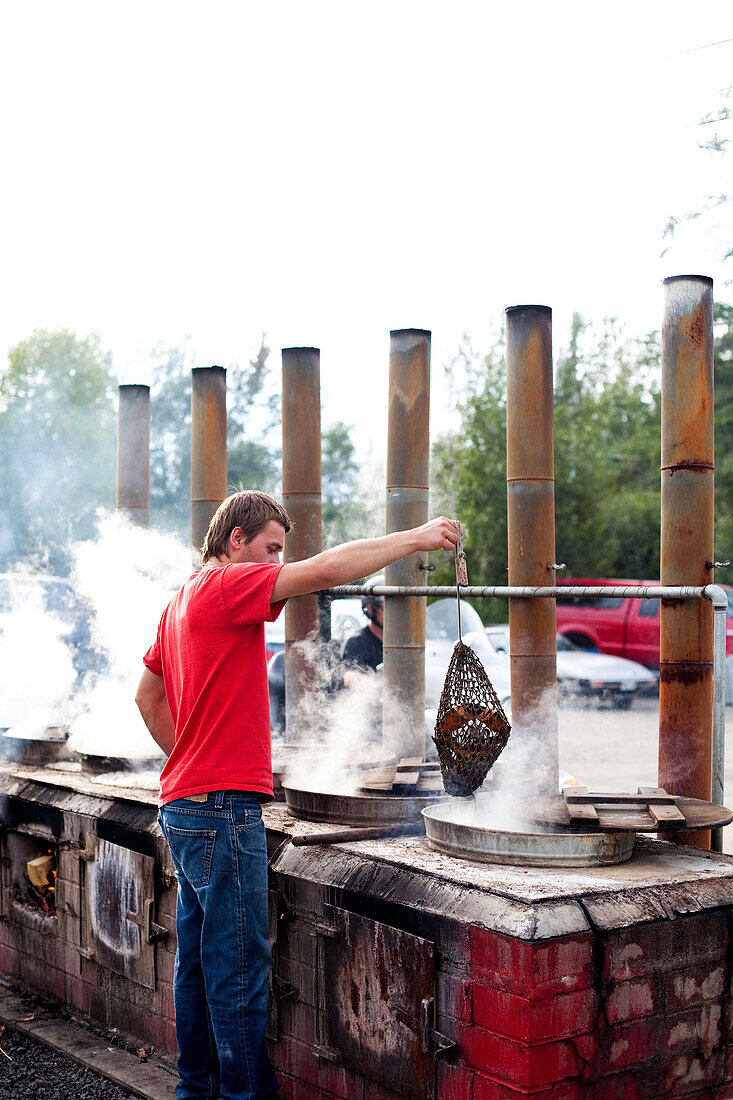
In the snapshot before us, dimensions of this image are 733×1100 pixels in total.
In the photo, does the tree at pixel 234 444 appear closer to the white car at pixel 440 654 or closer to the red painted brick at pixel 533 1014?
the white car at pixel 440 654

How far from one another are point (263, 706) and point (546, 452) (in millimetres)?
1834

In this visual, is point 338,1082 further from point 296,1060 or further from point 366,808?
point 366,808

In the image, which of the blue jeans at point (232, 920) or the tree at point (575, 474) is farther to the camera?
the tree at point (575, 474)

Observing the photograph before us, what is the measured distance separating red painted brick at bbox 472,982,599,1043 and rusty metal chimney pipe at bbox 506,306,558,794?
162cm

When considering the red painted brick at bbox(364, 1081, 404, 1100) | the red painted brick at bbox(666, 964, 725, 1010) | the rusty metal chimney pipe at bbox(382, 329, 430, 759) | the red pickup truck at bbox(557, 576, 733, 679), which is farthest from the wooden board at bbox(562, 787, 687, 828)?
the red pickup truck at bbox(557, 576, 733, 679)

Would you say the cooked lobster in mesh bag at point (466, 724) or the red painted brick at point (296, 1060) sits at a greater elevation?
the cooked lobster in mesh bag at point (466, 724)

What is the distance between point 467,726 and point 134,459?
430cm

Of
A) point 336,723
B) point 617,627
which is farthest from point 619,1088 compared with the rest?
point 617,627

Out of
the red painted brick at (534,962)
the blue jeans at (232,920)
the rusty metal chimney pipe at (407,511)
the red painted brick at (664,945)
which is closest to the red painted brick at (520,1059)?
the red painted brick at (534,962)

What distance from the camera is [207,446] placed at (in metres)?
6.48

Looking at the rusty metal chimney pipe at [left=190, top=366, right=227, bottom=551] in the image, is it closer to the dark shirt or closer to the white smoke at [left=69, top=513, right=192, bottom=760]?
the white smoke at [left=69, top=513, right=192, bottom=760]

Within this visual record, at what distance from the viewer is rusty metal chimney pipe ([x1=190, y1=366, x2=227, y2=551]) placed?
645 centimetres

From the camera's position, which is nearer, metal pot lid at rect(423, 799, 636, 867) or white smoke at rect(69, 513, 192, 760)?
metal pot lid at rect(423, 799, 636, 867)

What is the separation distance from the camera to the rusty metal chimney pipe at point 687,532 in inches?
159
